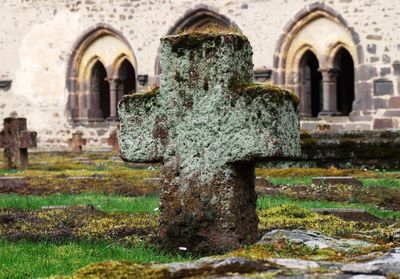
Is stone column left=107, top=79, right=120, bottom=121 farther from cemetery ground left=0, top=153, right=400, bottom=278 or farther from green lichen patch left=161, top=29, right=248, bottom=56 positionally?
green lichen patch left=161, top=29, right=248, bottom=56

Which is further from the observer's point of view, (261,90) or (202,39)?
(202,39)

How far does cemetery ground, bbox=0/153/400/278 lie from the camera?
3.04 meters

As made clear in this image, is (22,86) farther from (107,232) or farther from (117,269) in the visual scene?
(117,269)

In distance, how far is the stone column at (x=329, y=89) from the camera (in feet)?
70.8

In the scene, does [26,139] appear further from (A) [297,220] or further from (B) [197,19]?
(A) [297,220]

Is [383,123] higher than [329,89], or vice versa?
[329,89]

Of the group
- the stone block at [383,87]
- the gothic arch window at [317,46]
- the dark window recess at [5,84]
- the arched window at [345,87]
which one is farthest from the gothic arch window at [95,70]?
the stone block at [383,87]

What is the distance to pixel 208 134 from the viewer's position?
521 centimetres

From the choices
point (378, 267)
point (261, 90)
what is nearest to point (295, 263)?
point (378, 267)

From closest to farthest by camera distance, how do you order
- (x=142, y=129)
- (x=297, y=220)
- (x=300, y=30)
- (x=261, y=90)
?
(x=261, y=90) → (x=142, y=129) → (x=297, y=220) → (x=300, y=30)

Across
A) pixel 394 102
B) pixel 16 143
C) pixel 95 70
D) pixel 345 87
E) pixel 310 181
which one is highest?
pixel 95 70

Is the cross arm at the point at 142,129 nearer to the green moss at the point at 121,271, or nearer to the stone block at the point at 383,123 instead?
the green moss at the point at 121,271

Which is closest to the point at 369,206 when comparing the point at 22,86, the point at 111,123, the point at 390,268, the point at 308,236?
the point at 308,236

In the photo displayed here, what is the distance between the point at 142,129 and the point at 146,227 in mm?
980
